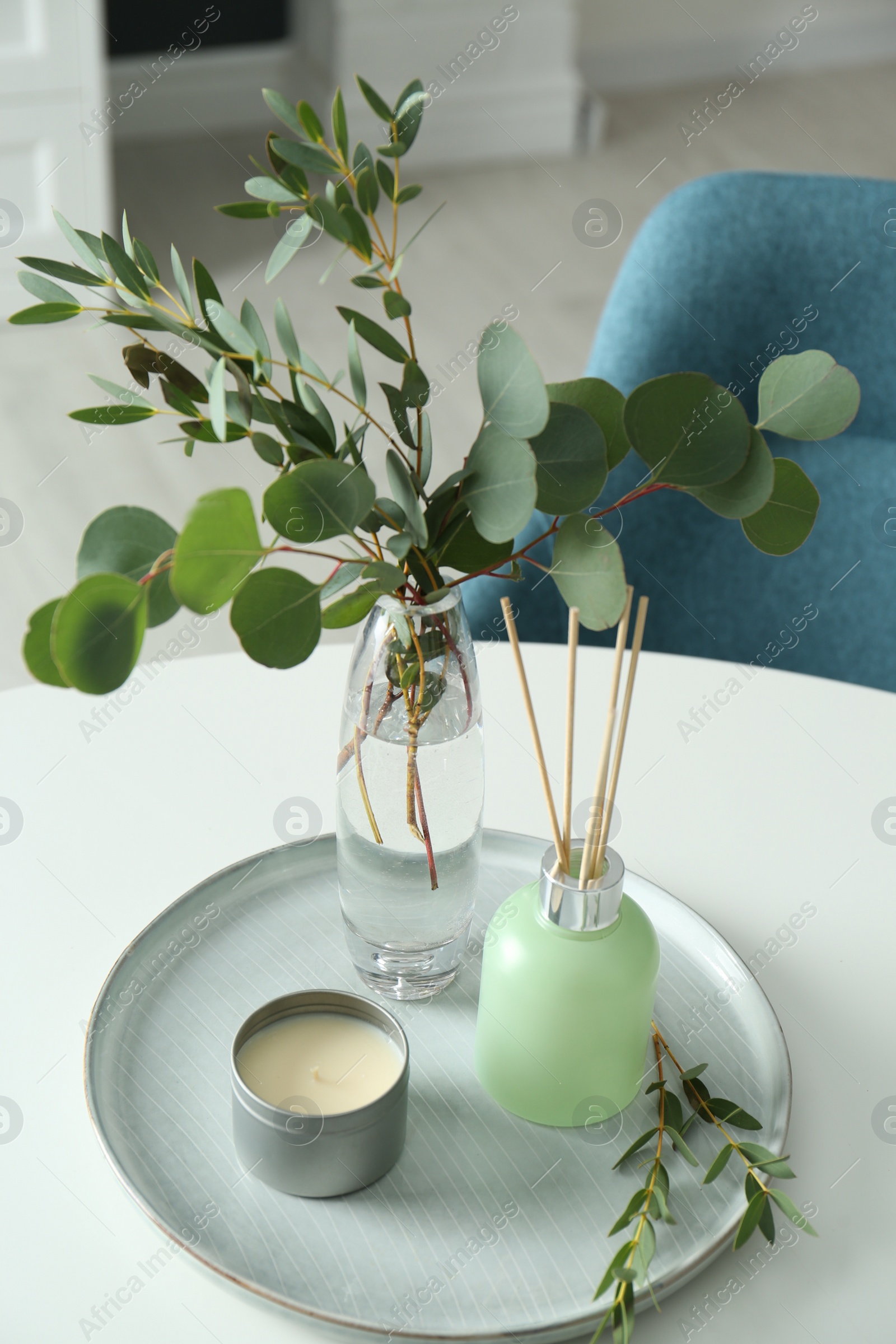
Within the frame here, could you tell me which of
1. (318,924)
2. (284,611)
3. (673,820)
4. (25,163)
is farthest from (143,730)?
(25,163)

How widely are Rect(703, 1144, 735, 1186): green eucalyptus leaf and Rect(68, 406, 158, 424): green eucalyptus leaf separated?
17.4 inches

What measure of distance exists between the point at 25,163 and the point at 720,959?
2520mm

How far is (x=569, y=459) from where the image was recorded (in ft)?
1.98

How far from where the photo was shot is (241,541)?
493 mm

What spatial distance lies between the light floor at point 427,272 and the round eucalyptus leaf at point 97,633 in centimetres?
173

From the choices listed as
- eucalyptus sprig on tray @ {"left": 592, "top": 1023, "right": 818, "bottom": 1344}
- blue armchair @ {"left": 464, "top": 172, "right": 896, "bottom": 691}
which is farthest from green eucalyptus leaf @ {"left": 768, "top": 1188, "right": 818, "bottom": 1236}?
blue armchair @ {"left": 464, "top": 172, "right": 896, "bottom": 691}

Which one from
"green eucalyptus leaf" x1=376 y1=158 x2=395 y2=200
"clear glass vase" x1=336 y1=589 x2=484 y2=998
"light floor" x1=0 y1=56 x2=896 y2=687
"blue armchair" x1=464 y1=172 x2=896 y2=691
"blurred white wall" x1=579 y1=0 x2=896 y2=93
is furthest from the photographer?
"blurred white wall" x1=579 y1=0 x2=896 y2=93

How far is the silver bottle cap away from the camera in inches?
26.3

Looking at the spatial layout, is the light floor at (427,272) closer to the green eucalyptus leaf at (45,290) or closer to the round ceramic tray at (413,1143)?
the round ceramic tray at (413,1143)

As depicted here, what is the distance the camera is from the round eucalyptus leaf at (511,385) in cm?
53

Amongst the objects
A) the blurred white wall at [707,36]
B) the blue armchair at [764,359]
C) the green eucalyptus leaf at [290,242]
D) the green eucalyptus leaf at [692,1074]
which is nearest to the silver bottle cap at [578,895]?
the green eucalyptus leaf at [692,1074]

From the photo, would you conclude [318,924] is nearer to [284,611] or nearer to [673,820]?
[673,820]

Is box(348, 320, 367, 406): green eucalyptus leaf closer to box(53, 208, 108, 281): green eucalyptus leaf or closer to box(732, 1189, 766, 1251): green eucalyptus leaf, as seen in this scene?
box(53, 208, 108, 281): green eucalyptus leaf

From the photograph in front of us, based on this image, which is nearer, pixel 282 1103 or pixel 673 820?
pixel 282 1103
